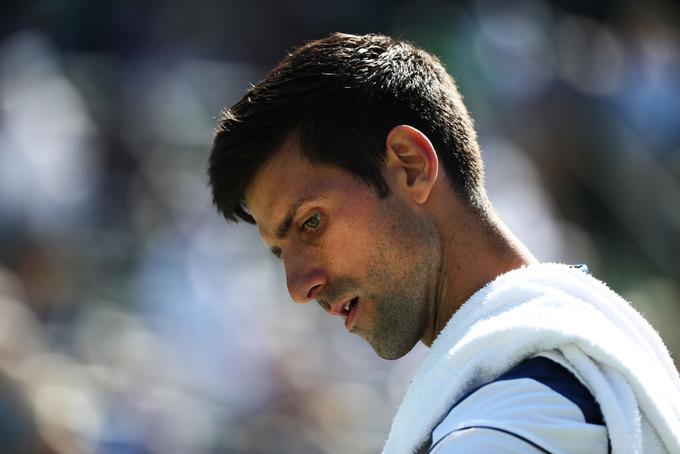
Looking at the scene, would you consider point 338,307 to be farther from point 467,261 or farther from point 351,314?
point 467,261

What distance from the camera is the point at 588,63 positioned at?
599 cm

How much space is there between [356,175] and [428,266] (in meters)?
0.16

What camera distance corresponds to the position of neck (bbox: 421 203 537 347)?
1439 millimetres

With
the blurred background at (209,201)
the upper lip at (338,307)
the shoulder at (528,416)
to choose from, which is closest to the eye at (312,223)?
the upper lip at (338,307)

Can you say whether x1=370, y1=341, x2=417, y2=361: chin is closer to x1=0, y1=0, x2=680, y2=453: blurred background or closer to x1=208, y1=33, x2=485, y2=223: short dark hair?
x1=208, y1=33, x2=485, y2=223: short dark hair

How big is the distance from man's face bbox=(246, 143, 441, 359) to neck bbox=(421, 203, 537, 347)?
0.01 metres

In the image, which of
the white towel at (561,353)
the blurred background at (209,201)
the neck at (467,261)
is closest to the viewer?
the white towel at (561,353)

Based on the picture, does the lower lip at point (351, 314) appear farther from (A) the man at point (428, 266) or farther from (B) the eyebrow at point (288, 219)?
(B) the eyebrow at point (288, 219)

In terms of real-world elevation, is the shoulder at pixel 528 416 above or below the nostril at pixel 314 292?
below

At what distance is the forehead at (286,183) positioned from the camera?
4.85 ft

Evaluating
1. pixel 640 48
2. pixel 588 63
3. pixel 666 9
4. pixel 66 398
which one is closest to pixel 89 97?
pixel 66 398

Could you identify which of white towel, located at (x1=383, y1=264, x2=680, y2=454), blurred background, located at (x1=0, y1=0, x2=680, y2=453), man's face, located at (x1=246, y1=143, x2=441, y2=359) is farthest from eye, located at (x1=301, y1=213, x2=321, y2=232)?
blurred background, located at (x1=0, y1=0, x2=680, y2=453)

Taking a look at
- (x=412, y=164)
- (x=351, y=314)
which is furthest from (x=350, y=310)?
(x=412, y=164)

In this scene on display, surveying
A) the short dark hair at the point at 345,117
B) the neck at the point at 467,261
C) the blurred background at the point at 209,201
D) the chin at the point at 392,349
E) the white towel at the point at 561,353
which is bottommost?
the white towel at the point at 561,353
